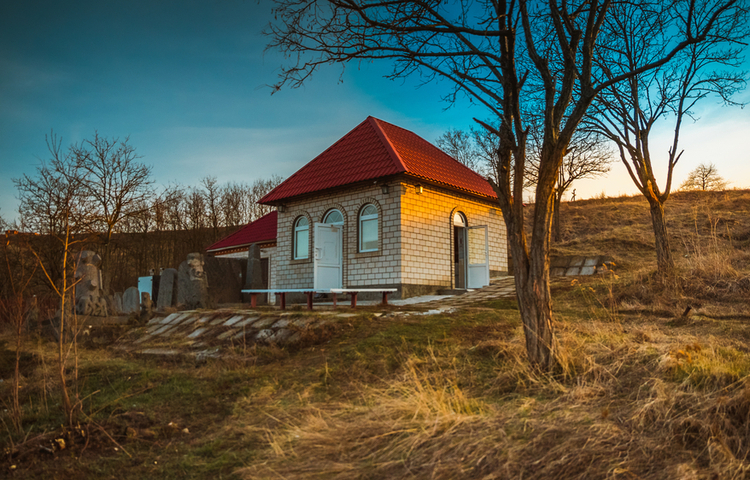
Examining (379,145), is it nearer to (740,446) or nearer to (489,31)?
(489,31)

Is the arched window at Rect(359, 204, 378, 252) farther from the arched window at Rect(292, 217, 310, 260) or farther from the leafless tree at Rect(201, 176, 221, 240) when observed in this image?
the leafless tree at Rect(201, 176, 221, 240)

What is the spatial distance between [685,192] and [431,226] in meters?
29.8

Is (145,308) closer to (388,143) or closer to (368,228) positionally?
(368,228)

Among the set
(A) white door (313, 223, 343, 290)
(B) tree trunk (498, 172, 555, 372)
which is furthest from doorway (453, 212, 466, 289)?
(B) tree trunk (498, 172, 555, 372)

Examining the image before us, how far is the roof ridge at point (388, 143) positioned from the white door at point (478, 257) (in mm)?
3685

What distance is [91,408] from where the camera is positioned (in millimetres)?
4812

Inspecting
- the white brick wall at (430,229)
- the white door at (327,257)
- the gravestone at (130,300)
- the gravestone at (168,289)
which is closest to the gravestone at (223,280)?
the gravestone at (168,289)

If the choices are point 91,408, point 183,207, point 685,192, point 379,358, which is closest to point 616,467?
point 379,358

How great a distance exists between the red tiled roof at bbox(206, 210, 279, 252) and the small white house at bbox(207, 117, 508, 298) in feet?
15.0

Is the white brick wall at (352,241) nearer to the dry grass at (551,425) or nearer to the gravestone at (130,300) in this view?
the gravestone at (130,300)

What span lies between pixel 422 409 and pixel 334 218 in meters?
11.7

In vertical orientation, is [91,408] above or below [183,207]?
below

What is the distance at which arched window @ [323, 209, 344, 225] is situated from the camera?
14.9m

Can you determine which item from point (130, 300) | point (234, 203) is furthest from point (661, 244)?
point (234, 203)
